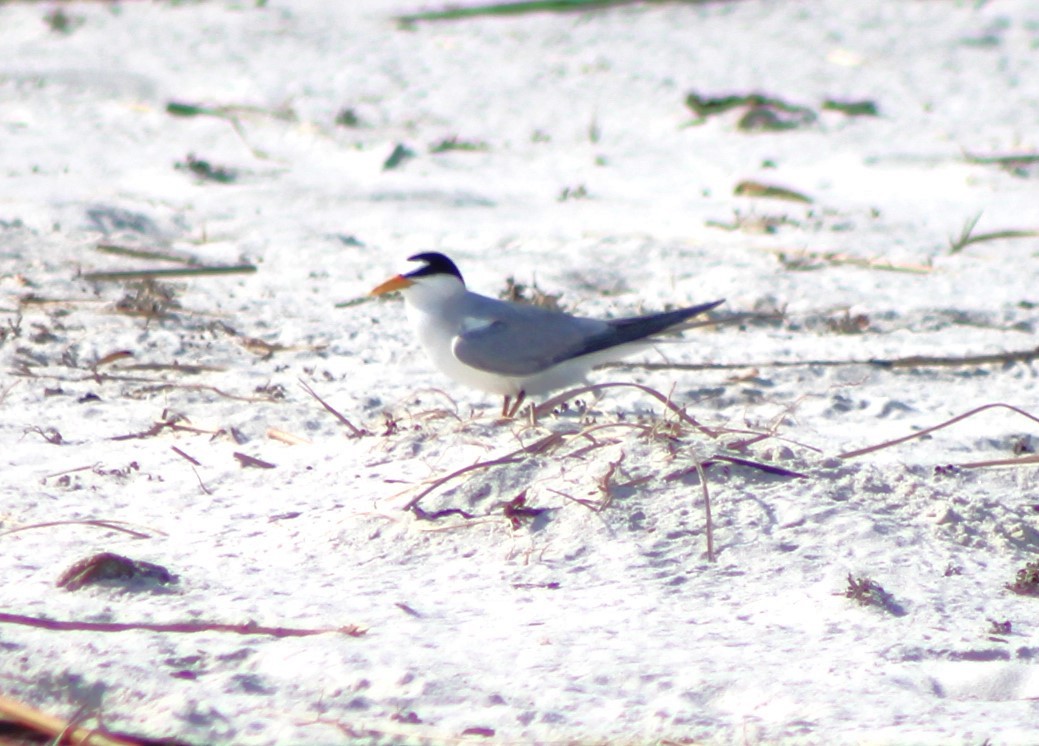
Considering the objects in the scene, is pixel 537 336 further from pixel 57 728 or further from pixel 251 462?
pixel 57 728

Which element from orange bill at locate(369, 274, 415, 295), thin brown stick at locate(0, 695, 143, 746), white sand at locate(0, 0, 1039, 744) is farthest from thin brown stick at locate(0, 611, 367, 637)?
orange bill at locate(369, 274, 415, 295)

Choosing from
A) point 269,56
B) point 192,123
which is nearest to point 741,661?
point 192,123

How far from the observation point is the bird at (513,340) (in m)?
3.84

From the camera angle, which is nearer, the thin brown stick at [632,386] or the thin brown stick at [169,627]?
the thin brown stick at [169,627]

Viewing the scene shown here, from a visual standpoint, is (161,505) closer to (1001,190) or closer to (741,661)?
(741,661)

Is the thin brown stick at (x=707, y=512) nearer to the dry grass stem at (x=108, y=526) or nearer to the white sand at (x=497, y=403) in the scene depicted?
the white sand at (x=497, y=403)

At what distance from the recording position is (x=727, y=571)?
284cm

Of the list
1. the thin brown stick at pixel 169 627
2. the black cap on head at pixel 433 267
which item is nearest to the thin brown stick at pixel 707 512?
the thin brown stick at pixel 169 627

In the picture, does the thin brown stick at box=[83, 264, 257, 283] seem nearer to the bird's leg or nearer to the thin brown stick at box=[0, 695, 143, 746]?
the bird's leg

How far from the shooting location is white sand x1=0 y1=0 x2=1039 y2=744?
238 cm

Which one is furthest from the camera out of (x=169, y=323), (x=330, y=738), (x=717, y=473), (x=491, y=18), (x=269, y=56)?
(x=491, y=18)

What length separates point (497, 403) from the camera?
4297mm

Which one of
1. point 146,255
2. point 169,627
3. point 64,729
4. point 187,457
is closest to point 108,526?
point 187,457

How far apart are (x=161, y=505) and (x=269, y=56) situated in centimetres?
625
